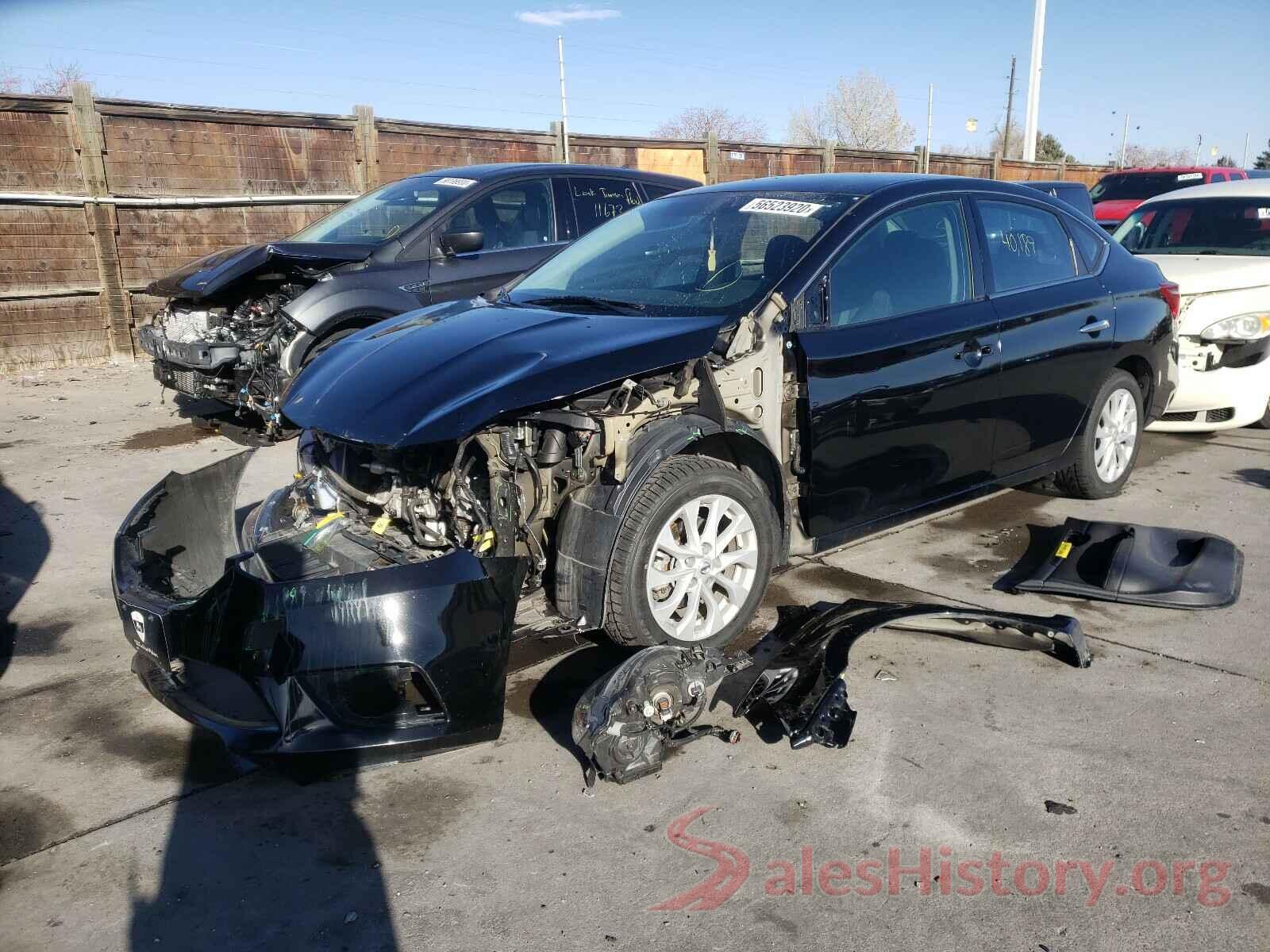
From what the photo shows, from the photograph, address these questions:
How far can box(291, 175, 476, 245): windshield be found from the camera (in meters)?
7.58

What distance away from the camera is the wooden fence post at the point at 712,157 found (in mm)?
15211

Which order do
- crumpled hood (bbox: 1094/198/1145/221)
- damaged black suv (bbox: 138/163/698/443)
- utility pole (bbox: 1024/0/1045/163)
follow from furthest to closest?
utility pole (bbox: 1024/0/1045/163), crumpled hood (bbox: 1094/198/1145/221), damaged black suv (bbox: 138/163/698/443)

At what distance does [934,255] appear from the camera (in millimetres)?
4504

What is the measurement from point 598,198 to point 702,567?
4995 mm

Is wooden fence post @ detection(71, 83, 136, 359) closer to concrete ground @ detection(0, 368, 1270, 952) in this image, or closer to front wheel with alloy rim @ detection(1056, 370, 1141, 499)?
concrete ground @ detection(0, 368, 1270, 952)

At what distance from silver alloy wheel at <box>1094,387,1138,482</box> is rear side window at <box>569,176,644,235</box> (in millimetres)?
3955

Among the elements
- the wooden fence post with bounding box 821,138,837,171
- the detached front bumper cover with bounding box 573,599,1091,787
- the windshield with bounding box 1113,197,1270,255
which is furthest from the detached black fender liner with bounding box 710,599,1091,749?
the wooden fence post with bounding box 821,138,837,171

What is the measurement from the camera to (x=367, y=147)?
12.2 metres

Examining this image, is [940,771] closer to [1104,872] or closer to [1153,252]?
[1104,872]

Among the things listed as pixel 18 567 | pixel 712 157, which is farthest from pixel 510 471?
pixel 712 157

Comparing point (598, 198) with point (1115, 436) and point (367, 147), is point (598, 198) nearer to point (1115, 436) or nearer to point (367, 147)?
point (1115, 436)

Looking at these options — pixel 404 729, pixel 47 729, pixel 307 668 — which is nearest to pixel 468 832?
pixel 404 729

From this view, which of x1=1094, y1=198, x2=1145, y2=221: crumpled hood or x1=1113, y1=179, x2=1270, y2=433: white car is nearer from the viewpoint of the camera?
x1=1113, y1=179, x2=1270, y2=433: white car

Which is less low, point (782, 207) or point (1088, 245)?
point (782, 207)
